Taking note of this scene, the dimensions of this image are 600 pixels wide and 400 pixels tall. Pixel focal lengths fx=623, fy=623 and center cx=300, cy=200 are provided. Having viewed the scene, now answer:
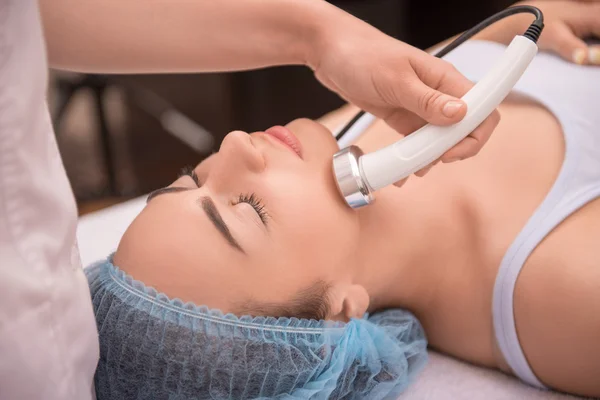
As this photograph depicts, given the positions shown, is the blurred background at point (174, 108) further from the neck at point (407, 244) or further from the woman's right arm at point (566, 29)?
the neck at point (407, 244)

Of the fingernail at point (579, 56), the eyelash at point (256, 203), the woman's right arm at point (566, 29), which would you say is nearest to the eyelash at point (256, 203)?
the eyelash at point (256, 203)

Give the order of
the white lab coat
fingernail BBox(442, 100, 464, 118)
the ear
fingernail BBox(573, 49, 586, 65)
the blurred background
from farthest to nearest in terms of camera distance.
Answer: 1. the blurred background
2. fingernail BBox(573, 49, 586, 65)
3. the ear
4. fingernail BBox(442, 100, 464, 118)
5. the white lab coat

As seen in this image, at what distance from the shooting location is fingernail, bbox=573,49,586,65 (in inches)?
44.4

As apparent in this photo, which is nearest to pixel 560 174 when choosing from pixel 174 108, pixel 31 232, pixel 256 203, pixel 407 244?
Answer: pixel 407 244

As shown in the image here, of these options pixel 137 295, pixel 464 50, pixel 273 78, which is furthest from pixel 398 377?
pixel 273 78

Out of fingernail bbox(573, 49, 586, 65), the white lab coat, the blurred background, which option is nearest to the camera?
the white lab coat

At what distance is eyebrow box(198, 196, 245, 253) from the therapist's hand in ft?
0.93

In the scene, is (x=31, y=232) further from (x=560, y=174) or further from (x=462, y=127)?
(x=560, y=174)

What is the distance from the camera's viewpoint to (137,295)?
31.7 inches

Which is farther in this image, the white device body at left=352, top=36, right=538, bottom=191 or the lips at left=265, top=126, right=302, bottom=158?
the lips at left=265, top=126, right=302, bottom=158

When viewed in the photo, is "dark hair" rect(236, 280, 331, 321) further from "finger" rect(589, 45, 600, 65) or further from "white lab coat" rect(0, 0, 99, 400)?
"finger" rect(589, 45, 600, 65)

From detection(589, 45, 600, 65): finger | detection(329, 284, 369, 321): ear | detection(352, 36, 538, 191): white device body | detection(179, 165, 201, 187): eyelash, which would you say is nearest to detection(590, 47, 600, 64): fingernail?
detection(589, 45, 600, 65): finger

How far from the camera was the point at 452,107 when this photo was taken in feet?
2.54

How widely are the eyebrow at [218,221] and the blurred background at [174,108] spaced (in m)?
1.00
